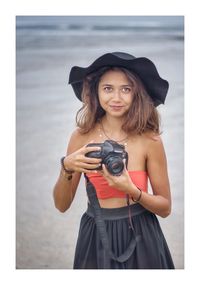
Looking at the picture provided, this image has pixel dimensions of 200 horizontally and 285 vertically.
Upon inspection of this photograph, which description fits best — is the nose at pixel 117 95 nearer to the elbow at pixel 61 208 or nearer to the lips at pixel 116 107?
the lips at pixel 116 107

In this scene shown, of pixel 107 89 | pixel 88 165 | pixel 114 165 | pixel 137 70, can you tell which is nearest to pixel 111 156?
pixel 114 165

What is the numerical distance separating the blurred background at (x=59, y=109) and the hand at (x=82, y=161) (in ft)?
0.35

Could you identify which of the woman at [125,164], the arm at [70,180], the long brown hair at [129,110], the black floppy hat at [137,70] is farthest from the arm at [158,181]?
the arm at [70,180]

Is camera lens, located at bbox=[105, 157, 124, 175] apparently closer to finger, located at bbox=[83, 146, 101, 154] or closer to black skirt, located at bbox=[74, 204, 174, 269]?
finger, located at bbox=[83, 146, 101, 154]

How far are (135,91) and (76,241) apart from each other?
0.93 m

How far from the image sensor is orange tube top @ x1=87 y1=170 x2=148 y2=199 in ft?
12.8

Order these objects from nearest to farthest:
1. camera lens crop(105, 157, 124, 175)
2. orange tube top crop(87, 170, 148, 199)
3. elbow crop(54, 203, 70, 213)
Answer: camera lens crop(105, 157, 124, 175)
orange tube top crop(87, 170, 148, 199)
elbow crop(54, 203, 70, 213)

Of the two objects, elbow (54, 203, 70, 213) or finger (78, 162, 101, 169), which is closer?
finger (78, 162, 101, 169)

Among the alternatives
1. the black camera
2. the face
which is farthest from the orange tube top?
the face

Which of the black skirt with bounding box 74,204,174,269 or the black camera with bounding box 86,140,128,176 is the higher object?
the black camera with bounding box 86,140,128,176

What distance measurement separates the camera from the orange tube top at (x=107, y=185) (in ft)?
12.8

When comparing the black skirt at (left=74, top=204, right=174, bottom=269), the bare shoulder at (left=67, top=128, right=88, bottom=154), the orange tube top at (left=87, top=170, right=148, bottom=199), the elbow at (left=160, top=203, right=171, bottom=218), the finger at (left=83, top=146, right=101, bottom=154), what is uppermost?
the bare shoulder at (left=67, top=128, right=88, bottom=154)
